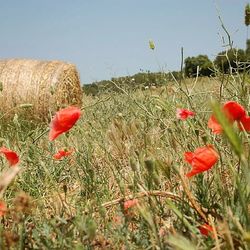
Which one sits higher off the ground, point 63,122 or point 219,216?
point 63,122

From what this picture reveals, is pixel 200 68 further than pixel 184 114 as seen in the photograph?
Yes

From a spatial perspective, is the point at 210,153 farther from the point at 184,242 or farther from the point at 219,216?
the point at 184,242

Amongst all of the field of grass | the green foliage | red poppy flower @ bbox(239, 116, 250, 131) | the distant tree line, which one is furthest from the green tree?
red poppy flower @ bbox(239, 116, 250, 131)

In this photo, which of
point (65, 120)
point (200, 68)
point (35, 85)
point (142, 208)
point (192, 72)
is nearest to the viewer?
point (142, 208)

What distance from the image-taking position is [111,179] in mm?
2307

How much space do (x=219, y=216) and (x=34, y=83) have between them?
6.23 meters

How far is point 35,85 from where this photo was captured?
23.1 ft

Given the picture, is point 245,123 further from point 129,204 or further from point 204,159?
point 129,204

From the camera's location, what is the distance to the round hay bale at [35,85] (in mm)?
6945

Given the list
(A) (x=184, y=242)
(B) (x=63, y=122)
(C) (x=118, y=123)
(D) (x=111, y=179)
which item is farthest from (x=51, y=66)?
(A) (x=184, y=242)

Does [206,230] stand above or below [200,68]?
below

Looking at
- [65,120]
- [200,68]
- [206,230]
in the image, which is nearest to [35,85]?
[200,68]

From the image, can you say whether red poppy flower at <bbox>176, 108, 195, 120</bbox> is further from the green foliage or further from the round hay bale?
the round hay bale

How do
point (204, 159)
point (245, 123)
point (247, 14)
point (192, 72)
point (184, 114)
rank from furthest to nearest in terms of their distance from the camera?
point (192, 72) → point (184, 114) → point (247, 14) → point (245, 123) → point (204, 159)
